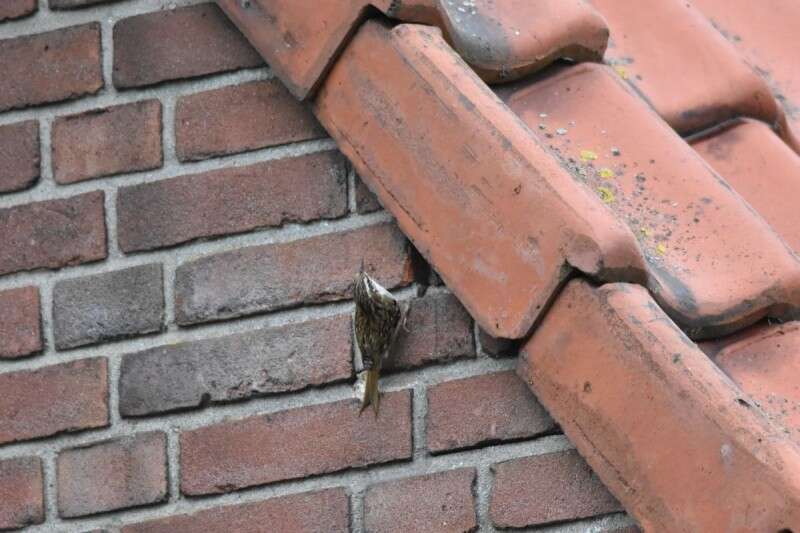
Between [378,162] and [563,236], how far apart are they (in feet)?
1.06

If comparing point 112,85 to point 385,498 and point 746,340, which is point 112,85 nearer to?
point 385,498

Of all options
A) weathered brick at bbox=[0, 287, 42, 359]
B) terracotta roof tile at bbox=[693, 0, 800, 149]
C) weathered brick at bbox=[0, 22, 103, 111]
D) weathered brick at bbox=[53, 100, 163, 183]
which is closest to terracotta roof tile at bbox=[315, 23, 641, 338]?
weathered brick at bbox=[53, 100, 163, 183]

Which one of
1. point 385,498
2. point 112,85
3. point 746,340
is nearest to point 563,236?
point 746,340

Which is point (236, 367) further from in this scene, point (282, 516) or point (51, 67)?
point (51, 67)

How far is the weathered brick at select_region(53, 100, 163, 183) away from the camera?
2.20 m

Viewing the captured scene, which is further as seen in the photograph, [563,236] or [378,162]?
[378,162]

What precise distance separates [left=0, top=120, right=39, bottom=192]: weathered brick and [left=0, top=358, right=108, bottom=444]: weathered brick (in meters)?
0.27

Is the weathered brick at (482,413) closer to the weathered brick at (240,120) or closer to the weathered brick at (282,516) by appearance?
the weathered brick at (282,516)

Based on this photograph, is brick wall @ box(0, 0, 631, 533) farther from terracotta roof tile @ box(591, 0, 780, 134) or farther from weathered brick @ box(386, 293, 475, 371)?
terracotta roof tile @ box(591, 0, 780, 134)

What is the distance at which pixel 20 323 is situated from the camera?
2211 millimetres

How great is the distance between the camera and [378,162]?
6.58 ft

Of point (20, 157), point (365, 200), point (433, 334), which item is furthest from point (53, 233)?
point (433, 334)

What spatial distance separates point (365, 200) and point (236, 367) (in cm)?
27

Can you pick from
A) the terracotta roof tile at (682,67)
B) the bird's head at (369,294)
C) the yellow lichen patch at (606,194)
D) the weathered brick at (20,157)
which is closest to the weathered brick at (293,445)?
the bird's head at (369,294)
